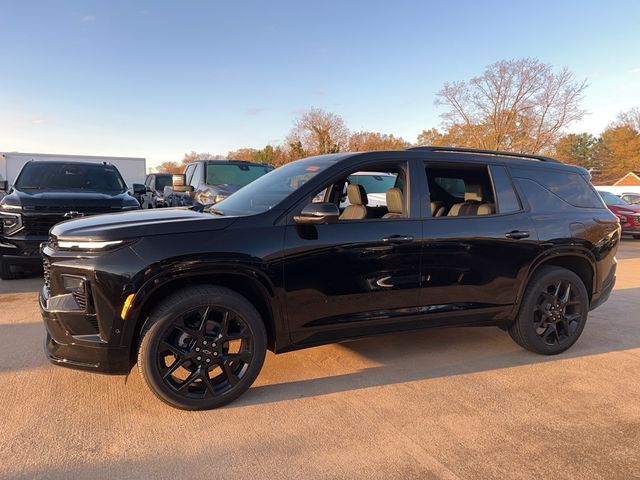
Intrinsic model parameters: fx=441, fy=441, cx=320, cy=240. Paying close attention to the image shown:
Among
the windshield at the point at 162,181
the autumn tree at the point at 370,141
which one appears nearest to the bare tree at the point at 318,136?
the autumn tree at the point at 370,141

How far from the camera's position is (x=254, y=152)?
60.1 m

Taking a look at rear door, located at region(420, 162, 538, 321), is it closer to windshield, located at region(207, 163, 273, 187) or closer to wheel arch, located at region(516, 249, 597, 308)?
wheel arch, located at region(516, 249, 597, 308)

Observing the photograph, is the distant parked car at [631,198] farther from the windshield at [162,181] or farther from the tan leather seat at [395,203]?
the windshield at [162,181]

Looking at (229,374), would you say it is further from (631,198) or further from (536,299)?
(631,198)

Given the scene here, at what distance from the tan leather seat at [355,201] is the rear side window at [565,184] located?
1.43 metres

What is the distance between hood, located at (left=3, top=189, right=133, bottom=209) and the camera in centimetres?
645

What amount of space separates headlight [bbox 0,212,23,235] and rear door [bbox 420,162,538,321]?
19.0 ft

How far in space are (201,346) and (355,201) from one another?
2.09 m

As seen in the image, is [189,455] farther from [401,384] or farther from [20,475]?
[401,384]

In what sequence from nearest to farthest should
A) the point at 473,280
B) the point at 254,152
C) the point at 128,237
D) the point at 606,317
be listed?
the point at 128,237
the point at 473,280
the point at 606,317
the point at 254,152

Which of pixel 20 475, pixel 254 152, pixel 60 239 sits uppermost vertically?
pixel 254 152

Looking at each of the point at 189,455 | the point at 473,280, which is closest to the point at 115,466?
the point at 189,455

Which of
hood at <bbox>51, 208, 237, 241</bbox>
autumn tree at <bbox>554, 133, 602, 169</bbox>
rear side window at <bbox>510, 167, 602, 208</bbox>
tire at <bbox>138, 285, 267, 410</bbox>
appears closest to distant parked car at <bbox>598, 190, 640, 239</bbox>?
rear side window at <bbox>510, 167, 602, 208</bbox>

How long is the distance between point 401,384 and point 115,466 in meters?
2.12
